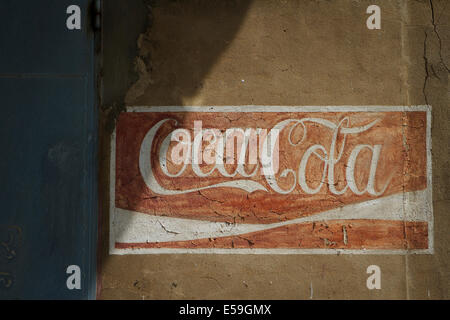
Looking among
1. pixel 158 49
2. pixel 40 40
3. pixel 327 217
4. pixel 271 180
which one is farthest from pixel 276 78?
pixel 40 40

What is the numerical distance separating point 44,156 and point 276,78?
9.30 ft

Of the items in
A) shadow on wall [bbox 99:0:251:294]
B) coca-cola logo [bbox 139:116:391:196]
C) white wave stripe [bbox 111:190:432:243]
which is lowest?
white wave stripe [bbox 111:190:432:243]

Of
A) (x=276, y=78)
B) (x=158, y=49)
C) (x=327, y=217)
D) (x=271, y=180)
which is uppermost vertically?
(x=158, y=49)

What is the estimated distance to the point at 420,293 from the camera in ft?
13.9

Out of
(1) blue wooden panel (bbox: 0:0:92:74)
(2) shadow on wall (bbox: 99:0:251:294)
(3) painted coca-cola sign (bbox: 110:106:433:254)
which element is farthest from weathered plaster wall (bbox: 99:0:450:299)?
(1) blue wooden panel (bbox: 0:0:92:74)

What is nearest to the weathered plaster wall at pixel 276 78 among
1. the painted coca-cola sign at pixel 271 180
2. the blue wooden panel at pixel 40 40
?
the painted coca-cola sign at pixel 271 180

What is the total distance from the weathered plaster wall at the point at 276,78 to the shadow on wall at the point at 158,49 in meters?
0.01

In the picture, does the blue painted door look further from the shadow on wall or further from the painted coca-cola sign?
the painted coca-cola sign

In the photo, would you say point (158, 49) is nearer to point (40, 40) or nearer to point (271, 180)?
point (40, 40)

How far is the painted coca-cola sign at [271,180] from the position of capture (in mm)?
4289

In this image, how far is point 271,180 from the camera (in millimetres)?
4316

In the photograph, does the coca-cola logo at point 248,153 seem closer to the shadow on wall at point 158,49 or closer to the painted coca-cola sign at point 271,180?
the painted coca-cola sign at point 271,180

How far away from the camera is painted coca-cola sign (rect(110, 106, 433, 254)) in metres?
4.29

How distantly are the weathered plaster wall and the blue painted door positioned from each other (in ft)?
0.73
